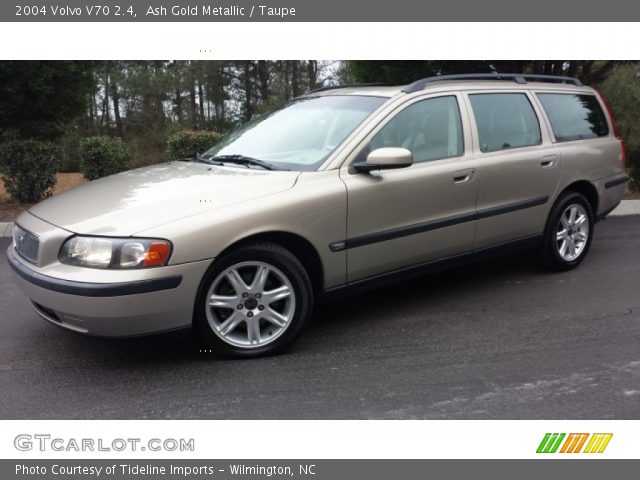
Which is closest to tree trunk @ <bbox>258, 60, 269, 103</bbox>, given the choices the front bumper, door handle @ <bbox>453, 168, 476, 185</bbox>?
door handle @ <bbox>453, 168, 476, 185</bbox>

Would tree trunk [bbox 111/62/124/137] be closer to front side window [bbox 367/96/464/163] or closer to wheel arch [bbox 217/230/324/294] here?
front side window [bbox 367/96/464/163]

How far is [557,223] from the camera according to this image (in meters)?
5.57

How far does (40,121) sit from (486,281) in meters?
8.44

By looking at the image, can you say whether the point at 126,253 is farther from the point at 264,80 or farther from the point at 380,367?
the point at 264,80

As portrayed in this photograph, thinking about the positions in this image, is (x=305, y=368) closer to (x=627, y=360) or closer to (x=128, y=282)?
(x=128, y=282)

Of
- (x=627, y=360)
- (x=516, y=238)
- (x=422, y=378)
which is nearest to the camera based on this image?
(x=422, y=378)

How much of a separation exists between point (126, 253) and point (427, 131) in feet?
7.76

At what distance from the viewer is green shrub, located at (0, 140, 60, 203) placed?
30.1 ft

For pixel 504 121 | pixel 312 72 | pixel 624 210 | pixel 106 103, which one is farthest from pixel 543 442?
pixel 106 103

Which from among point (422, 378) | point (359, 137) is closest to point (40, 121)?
point (359, 137)

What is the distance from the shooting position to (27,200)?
31.0ft

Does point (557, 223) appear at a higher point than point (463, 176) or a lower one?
lower

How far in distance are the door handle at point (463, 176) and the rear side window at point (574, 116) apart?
1292 mm

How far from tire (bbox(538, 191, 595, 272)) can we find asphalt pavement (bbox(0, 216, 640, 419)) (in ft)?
1.89
